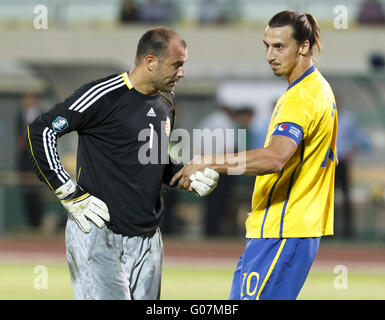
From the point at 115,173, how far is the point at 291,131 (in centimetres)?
110

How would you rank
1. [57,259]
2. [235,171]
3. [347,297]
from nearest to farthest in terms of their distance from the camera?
[235,171], [347,297], [57,259]

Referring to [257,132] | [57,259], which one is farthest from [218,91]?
[57,259]

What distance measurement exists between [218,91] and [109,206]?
1109 centimetres

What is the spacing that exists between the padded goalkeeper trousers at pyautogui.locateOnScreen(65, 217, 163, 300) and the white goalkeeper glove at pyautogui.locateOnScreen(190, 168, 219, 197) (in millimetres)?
424

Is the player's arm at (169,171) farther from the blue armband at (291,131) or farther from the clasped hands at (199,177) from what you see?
the blue armband at (291,131)

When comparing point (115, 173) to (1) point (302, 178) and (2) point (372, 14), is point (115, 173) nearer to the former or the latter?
(1) point (302, 178)

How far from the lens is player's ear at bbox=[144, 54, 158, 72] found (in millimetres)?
5023

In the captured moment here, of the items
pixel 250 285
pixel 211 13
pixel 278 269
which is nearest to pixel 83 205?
pixel 250 285

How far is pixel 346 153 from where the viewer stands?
14125 millimetres

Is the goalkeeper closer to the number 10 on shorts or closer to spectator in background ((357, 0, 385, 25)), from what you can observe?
the number 10 on shorts

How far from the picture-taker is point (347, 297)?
8.95 meters

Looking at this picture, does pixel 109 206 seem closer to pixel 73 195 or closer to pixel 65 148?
pixel 73 195

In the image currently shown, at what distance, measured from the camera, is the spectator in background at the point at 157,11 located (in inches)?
784

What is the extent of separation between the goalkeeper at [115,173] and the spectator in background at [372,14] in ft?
51.8
